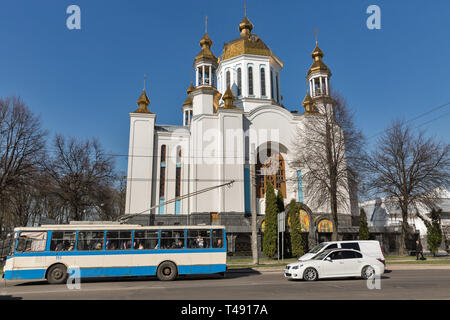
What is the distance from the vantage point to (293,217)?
25.8 metres

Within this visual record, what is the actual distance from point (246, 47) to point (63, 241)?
101 feet

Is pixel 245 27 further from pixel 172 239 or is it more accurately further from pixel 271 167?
pixel 172 239

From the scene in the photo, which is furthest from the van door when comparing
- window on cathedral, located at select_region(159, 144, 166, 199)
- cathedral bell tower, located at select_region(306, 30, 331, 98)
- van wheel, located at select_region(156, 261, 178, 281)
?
cathedral bell tower, located at select_region(306, 30, 331, 98)

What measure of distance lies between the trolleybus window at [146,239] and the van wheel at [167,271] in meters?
0.83

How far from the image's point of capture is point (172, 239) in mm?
13688

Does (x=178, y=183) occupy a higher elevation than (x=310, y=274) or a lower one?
higher

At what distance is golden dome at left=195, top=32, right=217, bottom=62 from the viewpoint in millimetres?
35281

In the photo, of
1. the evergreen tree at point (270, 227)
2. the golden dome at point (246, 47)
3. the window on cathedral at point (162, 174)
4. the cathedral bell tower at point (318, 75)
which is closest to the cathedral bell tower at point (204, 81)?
the golden dome at point (246, 47)

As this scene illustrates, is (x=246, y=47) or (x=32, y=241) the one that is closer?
(x=32, y=241)

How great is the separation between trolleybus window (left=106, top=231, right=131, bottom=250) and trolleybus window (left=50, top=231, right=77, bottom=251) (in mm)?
1348

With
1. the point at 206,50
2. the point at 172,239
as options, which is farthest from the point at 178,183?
the point at 172,239

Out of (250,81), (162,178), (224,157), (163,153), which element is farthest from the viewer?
(250,81)

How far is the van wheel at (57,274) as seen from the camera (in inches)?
500
